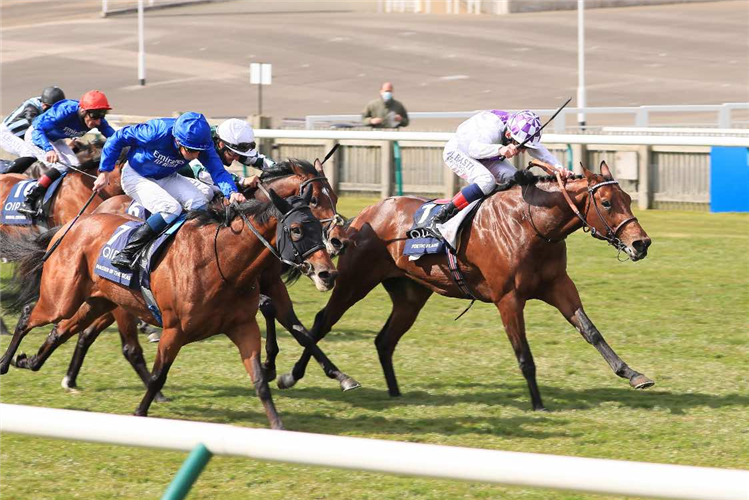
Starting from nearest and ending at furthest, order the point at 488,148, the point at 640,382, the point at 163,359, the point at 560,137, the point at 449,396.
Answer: the point at 163,359
the point at 640,382
the point at 449,396
the point at 488,148
the point at 560,137

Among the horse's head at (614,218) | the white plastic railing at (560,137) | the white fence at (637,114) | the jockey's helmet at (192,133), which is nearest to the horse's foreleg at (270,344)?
the jockey's helmet at (192,133)

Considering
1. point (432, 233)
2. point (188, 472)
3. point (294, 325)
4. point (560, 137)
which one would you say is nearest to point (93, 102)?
point (294, 325)

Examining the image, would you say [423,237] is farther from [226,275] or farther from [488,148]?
[226,275]

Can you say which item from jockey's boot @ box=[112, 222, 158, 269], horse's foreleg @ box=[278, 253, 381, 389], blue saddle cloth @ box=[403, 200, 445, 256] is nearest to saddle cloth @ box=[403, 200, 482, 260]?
blue saddle cloth @ box=[403, 200, 445, 256]

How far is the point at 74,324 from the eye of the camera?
7.18 metres

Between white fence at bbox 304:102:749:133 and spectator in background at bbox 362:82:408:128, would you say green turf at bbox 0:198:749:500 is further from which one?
white fence at bbox 304:102:749:133

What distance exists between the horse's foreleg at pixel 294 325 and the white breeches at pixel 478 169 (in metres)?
1.34

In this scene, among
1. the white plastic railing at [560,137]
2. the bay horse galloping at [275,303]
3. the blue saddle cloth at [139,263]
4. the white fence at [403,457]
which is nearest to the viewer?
the white fence at [403,457]

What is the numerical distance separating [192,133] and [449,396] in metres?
2.25

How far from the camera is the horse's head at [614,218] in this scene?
6.95m

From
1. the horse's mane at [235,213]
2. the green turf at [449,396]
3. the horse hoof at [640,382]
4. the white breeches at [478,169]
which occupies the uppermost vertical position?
the white breeches at [478,169]

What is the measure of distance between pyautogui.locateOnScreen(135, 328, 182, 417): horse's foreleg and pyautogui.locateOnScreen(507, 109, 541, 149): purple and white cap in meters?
2.43

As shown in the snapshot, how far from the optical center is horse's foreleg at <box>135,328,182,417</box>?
251 inches

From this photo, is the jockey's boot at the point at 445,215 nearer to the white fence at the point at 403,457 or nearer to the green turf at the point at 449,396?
the green turf at the point at 449,396
